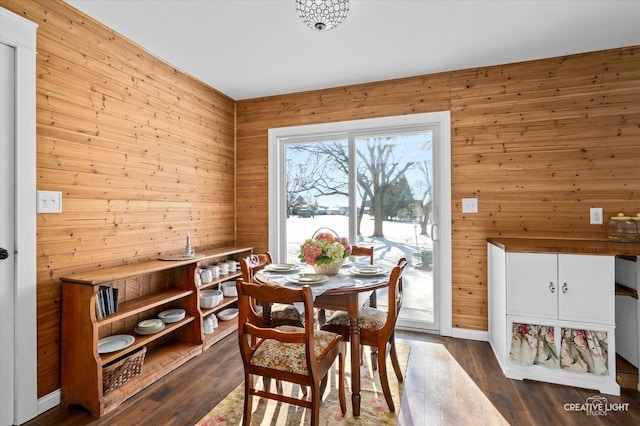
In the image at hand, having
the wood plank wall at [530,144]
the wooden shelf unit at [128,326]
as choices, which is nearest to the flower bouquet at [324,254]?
the wooden shelf unit at [128,326]

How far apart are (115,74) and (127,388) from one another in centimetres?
229

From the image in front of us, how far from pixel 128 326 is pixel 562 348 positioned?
10.9 feet

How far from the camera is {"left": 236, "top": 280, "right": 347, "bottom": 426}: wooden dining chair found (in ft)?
4.96

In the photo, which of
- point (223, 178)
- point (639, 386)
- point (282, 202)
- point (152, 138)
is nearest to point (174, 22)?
point (152, 138)

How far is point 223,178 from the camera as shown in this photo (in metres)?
3.76

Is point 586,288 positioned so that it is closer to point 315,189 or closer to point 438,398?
point 438,398

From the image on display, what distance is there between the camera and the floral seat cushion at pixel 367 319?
2.03 metres

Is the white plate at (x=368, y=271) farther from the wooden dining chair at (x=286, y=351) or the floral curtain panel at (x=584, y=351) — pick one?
the floral curtain panel at (x=584, y=351)

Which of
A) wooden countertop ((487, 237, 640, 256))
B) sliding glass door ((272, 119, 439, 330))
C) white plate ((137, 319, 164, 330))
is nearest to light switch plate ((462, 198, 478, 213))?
sliding glass door ((272, 119, 439, 330))

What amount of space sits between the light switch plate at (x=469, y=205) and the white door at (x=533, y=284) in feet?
2.37

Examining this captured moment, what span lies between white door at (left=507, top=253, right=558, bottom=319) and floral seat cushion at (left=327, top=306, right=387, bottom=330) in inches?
42.3

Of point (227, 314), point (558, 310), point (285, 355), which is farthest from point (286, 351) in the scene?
point (558, 310)

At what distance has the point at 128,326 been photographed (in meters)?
2.52

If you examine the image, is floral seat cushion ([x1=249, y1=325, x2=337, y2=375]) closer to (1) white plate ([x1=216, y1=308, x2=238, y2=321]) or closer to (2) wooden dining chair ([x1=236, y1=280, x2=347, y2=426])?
(2) wooden dining chair ([x1=236, y1=280, x2=347, y2=426])
